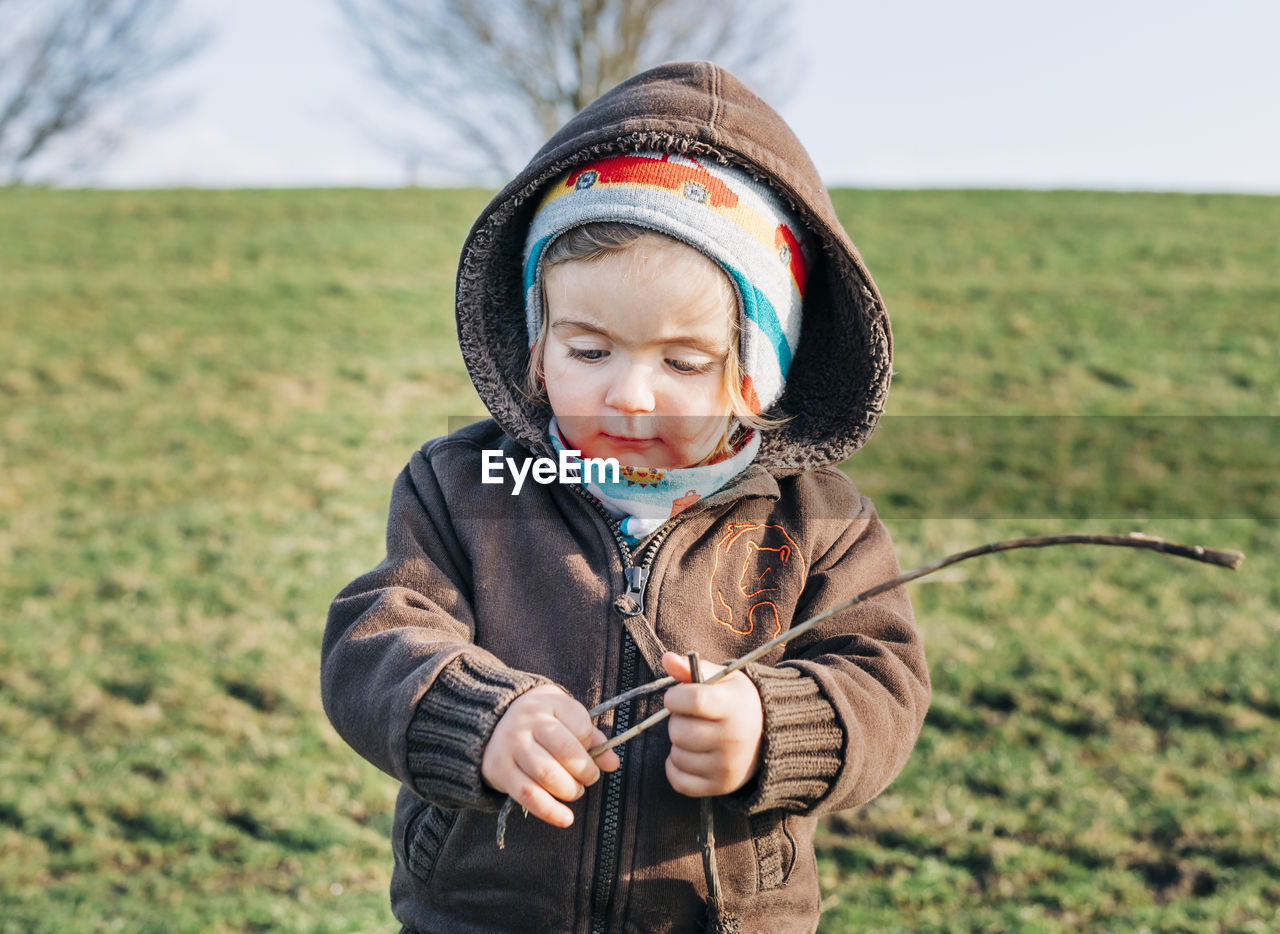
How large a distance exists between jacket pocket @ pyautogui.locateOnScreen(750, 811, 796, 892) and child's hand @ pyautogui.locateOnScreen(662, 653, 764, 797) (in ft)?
0.73

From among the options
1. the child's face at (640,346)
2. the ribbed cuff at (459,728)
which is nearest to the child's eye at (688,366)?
the child's face at (640,346)

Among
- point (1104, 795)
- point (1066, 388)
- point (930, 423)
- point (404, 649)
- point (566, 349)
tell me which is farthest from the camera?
point (1066, 388)

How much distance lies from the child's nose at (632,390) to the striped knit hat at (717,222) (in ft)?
0.65

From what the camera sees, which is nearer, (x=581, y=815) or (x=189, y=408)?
(x=581, y=815)

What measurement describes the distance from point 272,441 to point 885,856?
489cm

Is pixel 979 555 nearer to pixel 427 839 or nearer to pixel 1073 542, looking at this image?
pixel 1073 542

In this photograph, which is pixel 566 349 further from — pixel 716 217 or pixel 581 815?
pixel 581 815

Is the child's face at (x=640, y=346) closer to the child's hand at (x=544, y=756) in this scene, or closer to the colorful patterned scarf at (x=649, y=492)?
the colorful patterned scarf at (x=649, y=492)

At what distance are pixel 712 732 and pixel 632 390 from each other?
1.63 ft

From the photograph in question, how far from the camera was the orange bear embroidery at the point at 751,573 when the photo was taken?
1.72m

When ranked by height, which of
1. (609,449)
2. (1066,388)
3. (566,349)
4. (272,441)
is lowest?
(609,449)

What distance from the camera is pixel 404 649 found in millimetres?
1558

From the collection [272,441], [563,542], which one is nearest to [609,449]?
[563,542]

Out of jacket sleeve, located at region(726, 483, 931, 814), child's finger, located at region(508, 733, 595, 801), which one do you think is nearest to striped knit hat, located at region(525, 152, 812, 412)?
jacket sleeve, located at region(726, 483, 931, 814)
